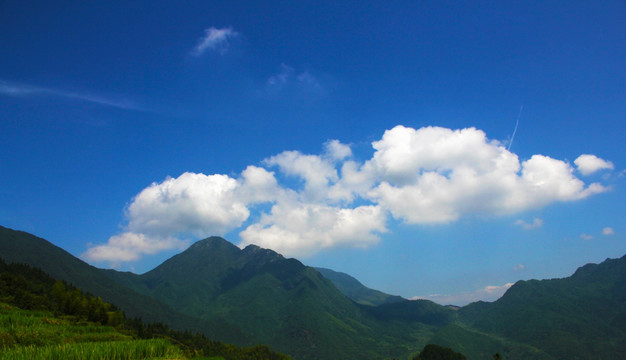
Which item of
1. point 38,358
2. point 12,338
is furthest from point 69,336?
point 38,358

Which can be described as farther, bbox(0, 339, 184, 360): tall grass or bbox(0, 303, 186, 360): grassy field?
bbox(0, 303, 186, 360): grassy field

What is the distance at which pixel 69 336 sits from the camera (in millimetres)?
19234

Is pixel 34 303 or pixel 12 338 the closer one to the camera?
pixel 12 338

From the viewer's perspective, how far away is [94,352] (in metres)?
11.6

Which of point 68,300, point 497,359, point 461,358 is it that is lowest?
point 461,358

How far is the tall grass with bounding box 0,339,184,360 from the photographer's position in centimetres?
1091

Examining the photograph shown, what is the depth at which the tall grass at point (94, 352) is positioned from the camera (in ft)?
35.8

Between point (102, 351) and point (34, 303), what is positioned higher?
point (102, 351)

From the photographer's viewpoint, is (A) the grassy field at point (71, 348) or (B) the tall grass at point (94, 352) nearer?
(B) the tall grass at point (94, 352)

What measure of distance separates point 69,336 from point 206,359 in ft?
30.7

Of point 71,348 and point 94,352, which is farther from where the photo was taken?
point 71,348

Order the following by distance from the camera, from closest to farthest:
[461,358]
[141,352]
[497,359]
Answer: [141,352] < [497,359] < [461,358]

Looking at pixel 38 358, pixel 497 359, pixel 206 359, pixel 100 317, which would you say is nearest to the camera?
pixel 38 358

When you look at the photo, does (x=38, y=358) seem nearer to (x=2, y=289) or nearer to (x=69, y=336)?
(x=69, y=336)
